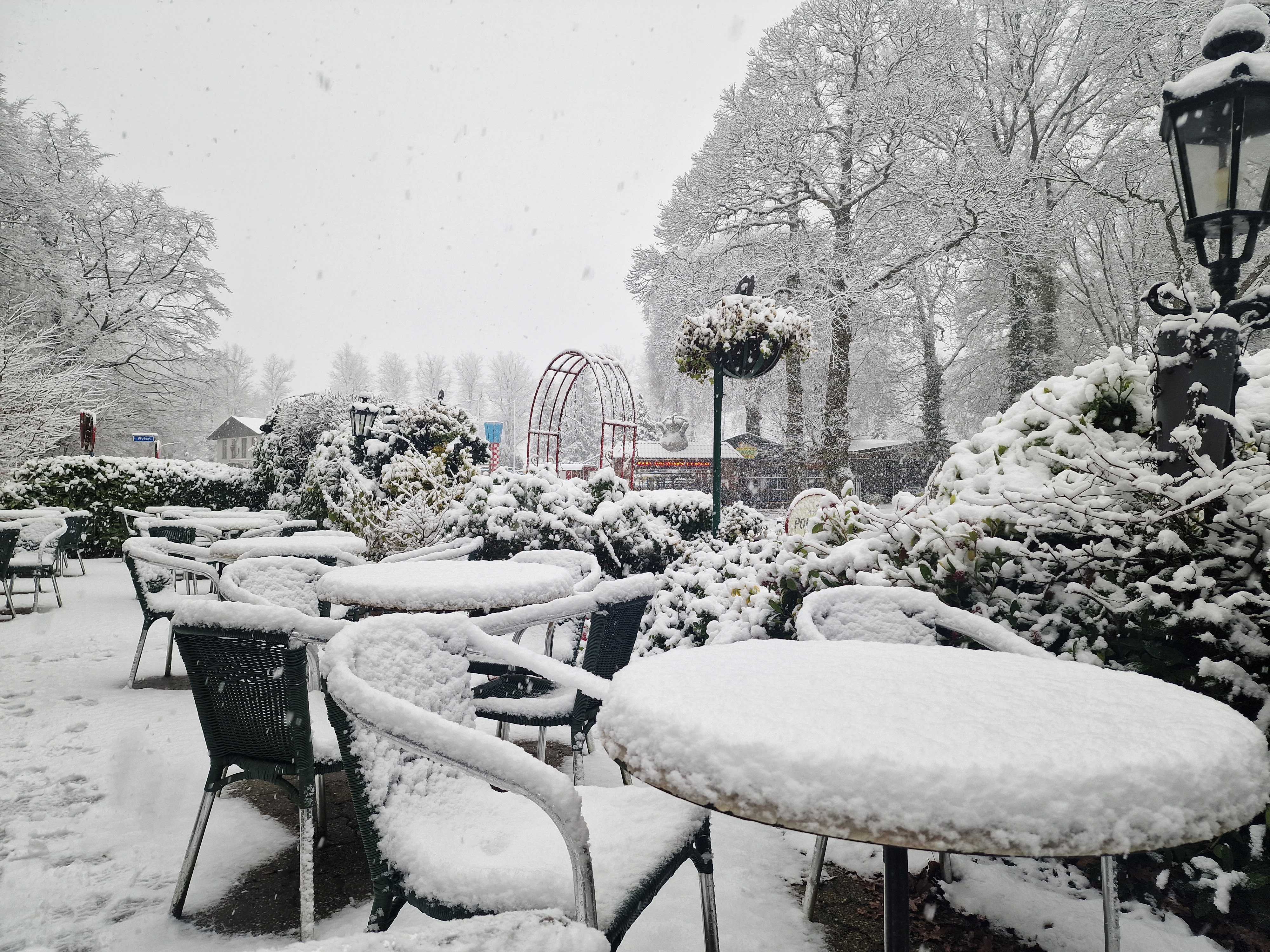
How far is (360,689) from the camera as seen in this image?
3.85 ft

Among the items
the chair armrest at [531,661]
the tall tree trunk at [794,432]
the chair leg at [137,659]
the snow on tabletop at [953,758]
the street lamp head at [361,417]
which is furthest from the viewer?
the tall tree trunk at [794,432]

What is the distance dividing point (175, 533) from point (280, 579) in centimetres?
341

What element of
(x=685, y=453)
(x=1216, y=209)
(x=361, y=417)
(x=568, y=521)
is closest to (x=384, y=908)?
(x=1216, y=209)

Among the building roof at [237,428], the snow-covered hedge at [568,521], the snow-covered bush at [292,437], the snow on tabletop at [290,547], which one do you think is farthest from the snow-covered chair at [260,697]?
the building roof at [237,428]

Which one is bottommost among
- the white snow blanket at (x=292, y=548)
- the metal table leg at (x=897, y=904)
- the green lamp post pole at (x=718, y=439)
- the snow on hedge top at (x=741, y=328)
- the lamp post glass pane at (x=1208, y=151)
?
the metal table leg at (x=897, y=904)

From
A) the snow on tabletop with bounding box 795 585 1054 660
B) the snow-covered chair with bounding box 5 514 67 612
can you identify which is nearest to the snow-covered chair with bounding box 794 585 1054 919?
the snow on tabletop with bounding box 795 585 1054 660

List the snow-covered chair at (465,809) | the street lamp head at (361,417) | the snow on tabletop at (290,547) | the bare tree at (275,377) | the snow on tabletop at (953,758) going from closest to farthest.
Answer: the snow on tabletop at (953,758), the snow-covered chair at (465,809), the snow on tabletop at (290,547), the street lamp head at (361,417), the bare tree at (275,377)

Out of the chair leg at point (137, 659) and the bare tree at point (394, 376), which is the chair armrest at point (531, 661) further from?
the bare tree at point (394, 376)

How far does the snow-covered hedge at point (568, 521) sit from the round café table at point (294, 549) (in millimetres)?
1213

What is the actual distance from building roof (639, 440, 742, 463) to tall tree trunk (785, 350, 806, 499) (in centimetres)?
168

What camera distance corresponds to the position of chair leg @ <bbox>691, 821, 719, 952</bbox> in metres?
1.43

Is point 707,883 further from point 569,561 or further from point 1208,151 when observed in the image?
point 1208,151

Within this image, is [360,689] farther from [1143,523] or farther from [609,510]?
[609,510]

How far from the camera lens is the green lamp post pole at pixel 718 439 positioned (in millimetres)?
6305
